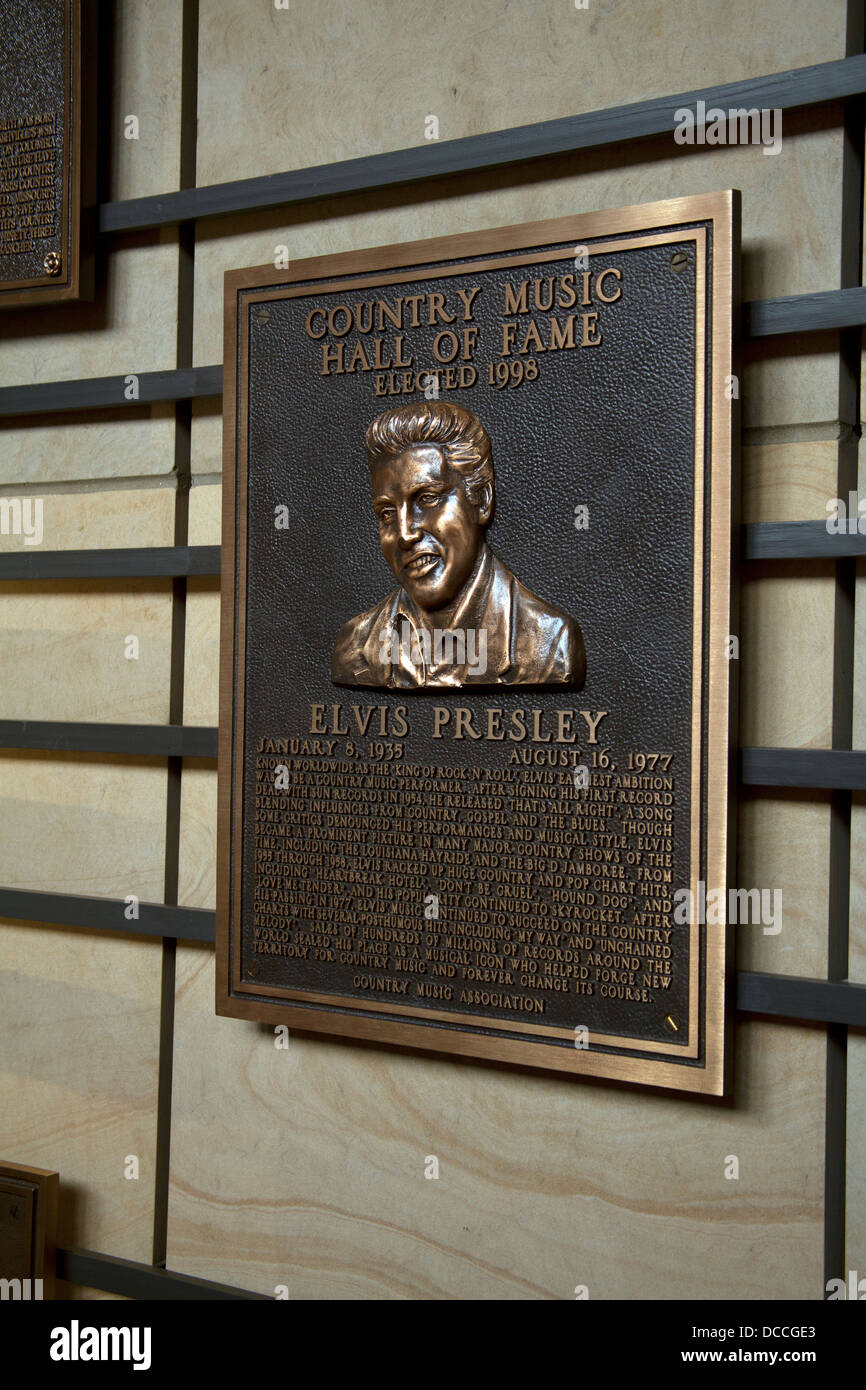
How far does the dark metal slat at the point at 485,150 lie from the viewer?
2.68 meters

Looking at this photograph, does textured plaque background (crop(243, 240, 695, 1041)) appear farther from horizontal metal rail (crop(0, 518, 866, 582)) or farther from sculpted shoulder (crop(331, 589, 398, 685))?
horizontal metal rail (crop(0, 518, 866, 582))

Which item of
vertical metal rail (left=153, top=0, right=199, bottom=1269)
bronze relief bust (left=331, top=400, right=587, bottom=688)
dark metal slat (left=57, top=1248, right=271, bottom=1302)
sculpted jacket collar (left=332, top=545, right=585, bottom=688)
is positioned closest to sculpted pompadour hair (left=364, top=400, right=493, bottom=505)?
bronze relief bust (left=331, top=400, right=587, bottom=688)

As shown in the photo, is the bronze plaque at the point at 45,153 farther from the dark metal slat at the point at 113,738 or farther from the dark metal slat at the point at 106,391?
the dark metal slat at the point at 113,738

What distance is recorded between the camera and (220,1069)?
3.45 m

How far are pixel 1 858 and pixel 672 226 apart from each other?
2.61 m

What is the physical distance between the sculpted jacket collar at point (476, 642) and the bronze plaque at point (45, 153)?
4.52 ft

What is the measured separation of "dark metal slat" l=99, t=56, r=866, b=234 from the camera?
2678 millimetres

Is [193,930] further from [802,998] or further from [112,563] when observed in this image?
[802,998]

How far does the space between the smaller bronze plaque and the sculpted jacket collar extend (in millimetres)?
1733

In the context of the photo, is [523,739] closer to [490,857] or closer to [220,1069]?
[490,857]

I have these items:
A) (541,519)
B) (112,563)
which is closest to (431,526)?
(541,519)

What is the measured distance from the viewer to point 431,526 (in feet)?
9.75
